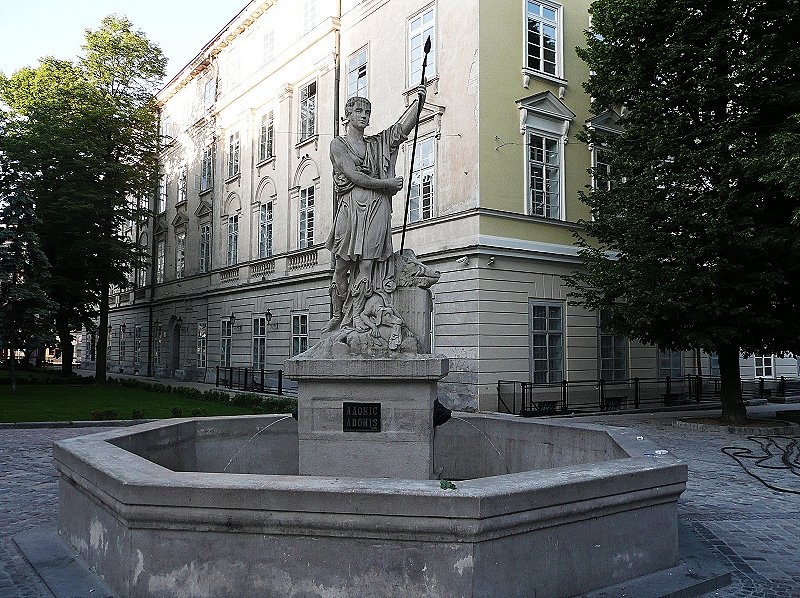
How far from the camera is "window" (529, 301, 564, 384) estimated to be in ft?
74.9

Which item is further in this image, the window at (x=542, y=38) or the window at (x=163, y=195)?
the window at (x=163, y=195)

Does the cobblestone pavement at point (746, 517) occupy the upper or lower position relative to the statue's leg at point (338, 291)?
lower

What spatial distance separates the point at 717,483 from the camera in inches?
422

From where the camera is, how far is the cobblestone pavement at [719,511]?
5816 millimetres

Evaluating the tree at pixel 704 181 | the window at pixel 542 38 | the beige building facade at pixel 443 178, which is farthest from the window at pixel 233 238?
the tree at pixel 704 181

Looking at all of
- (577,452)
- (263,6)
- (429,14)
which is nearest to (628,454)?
(577,452)

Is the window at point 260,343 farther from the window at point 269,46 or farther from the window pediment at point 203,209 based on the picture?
the window at point 269,46

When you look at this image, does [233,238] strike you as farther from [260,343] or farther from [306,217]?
[306,217]

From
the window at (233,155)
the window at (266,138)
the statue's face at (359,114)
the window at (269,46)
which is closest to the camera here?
the statue's face at (359,114)

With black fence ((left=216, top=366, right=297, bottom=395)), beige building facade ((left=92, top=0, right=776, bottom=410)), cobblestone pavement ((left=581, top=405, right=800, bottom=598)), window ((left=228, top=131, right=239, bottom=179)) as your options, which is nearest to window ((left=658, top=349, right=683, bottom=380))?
beige building facade ((left=92, top=0, right=776, bottom=410))

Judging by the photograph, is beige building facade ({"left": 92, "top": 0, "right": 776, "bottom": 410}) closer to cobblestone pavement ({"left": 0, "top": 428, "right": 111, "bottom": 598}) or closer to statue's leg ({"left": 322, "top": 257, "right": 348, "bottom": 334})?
cobblestone pavement ({"left": 0, "top": 428, "right": 111, "bottom": 598})

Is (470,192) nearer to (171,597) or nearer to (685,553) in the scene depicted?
(685,553)

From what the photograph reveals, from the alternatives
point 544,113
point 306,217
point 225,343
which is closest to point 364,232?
point 544,113

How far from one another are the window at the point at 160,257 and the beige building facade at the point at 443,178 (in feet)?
31.3
